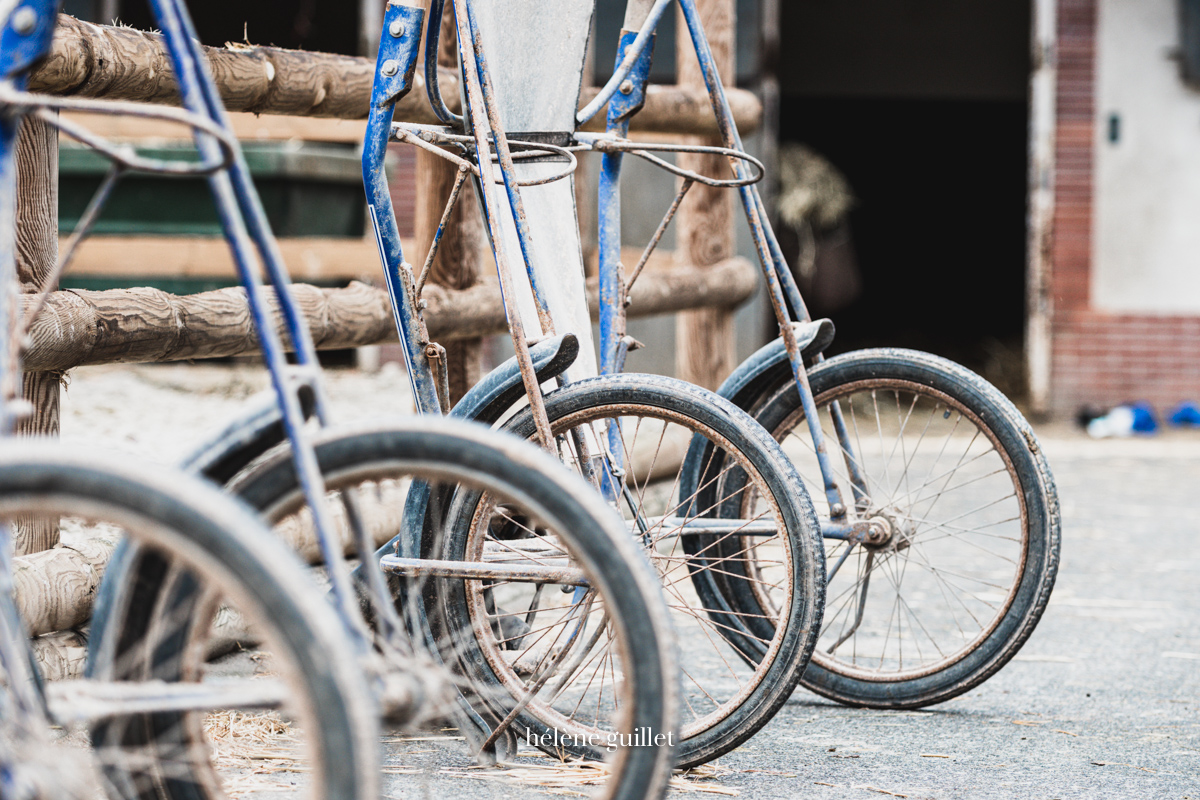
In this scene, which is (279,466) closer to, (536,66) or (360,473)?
(360,473)

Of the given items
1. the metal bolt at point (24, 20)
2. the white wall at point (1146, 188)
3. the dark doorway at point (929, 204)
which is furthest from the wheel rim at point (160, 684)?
the dark doorway at point (929, 204)

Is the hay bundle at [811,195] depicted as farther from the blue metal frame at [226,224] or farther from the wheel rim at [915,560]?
the blue metal frame at [226,224]

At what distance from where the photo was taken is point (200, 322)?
270 cm

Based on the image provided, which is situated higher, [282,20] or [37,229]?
[282,20]

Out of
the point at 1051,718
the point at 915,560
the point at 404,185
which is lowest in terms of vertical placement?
the point at 1051,718

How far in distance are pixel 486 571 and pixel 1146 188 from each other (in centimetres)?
617

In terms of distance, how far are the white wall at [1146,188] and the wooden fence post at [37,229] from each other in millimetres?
6011

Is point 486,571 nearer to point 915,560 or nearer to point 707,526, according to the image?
point 707,526

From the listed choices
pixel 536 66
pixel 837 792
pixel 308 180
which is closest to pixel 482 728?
pixel 837 792

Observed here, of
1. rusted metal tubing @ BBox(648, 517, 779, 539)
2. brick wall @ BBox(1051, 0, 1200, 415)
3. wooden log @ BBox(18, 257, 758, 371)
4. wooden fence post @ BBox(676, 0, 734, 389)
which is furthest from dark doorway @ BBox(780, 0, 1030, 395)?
rusted metal tubing @ BBox(648, 517, 779, 539)

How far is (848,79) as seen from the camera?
418 inches

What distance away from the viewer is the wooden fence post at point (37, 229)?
2.42 meters

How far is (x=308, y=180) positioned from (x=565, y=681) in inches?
205

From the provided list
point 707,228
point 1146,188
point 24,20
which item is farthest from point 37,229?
point 1146,188
